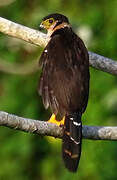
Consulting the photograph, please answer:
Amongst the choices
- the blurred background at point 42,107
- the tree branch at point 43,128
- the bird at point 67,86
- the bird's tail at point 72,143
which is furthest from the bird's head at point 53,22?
the tree branch at point 43,128

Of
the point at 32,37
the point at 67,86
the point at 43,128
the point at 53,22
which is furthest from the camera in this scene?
the point at 53,22

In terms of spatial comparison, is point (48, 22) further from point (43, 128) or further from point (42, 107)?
point (42, 107)

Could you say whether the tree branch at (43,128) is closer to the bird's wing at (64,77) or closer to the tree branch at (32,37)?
the bird's wing at (64,77)

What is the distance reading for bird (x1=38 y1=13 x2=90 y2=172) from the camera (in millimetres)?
6863

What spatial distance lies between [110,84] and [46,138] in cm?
92

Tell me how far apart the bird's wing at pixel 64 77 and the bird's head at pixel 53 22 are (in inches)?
17.5

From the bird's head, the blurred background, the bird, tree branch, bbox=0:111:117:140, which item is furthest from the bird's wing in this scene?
the blurred background

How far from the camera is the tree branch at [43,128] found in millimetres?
6211

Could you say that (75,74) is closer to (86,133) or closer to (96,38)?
(86,133)

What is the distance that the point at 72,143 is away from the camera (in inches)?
270

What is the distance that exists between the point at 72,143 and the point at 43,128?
464mm

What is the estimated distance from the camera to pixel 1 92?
32.3 feet

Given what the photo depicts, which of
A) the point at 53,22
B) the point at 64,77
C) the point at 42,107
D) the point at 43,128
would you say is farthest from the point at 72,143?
the point at 42,107

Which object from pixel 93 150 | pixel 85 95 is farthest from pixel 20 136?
pixel 85 95
